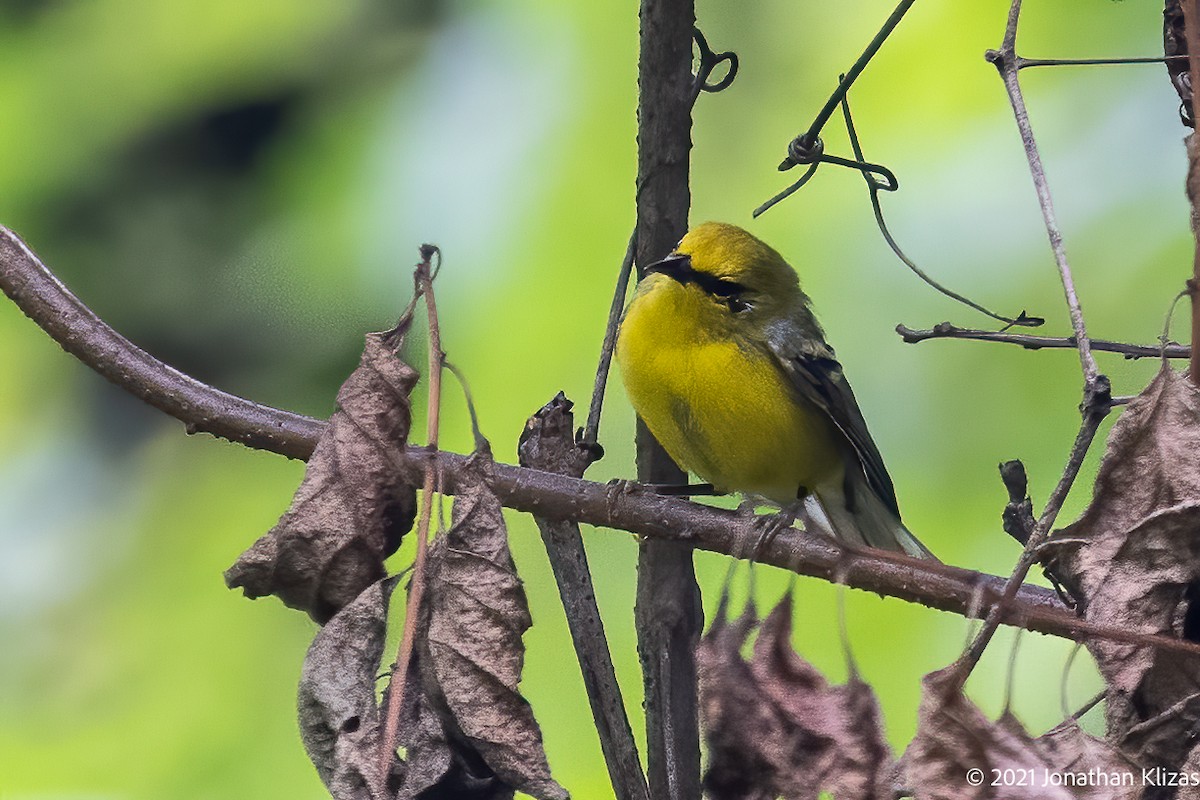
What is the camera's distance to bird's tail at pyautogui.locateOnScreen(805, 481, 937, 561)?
249cm

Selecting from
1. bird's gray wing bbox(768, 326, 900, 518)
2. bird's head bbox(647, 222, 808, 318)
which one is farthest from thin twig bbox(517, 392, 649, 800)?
bird's gray wing bbox(768, 326, 900, 518)

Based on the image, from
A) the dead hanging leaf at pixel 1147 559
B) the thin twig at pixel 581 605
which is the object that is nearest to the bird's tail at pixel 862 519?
the thin twig at pixel 581 605

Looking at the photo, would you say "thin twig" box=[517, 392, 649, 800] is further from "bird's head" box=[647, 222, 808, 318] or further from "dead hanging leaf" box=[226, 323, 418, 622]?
"bird's head" box=[647, 222, 808, 318]

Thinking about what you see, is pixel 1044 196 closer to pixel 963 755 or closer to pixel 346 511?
pixel 963 755

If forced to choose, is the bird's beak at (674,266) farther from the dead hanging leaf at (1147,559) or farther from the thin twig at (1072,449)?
the dead hanging leaf at (1147,559)

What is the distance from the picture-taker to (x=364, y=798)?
4.09 ft

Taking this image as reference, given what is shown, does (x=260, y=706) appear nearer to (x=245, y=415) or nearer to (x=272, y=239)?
(x=272, y=239)

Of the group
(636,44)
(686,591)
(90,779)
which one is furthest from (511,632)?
(636,44)

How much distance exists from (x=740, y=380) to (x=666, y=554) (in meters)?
0.82

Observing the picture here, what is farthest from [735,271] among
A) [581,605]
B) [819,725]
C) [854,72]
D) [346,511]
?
[819,725]

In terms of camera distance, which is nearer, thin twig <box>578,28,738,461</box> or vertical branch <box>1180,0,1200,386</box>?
vertical branch <box>1180,0,1200,386</box>

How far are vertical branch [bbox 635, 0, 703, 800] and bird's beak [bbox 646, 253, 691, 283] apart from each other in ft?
0.20

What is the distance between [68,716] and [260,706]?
0.53 m

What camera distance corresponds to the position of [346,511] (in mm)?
1380
